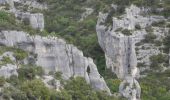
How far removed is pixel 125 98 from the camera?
78312mm

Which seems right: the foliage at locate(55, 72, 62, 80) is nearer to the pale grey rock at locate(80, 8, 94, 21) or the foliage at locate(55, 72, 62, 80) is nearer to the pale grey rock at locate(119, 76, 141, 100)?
the pale grey rock at locate(119, 76, 141, 100)

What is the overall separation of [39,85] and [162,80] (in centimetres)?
3887

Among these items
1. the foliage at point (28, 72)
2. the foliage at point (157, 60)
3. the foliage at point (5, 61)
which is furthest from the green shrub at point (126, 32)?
the foliage at point (5, 61)

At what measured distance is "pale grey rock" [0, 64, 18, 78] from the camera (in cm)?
6141

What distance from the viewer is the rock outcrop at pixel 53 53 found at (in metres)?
67.2

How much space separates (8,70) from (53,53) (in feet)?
26.8

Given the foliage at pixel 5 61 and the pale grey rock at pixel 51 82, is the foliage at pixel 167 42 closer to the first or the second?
the pale grey rock at pixel 51 82

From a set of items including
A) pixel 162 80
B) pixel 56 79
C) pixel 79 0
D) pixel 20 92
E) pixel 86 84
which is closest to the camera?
pixel 20 92

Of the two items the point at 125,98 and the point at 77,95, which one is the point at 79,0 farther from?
the point at 77,95

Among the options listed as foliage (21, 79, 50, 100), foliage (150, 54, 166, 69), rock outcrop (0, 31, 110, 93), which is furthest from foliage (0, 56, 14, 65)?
foliage (150, 54, 166, 69)

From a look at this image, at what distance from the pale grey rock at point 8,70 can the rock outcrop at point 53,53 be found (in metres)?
3.21

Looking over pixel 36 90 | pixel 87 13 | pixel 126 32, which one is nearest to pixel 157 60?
pixel 126 32

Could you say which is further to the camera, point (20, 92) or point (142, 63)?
point (142, 63)

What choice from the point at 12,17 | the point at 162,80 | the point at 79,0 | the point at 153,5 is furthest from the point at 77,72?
the point at 79,0
